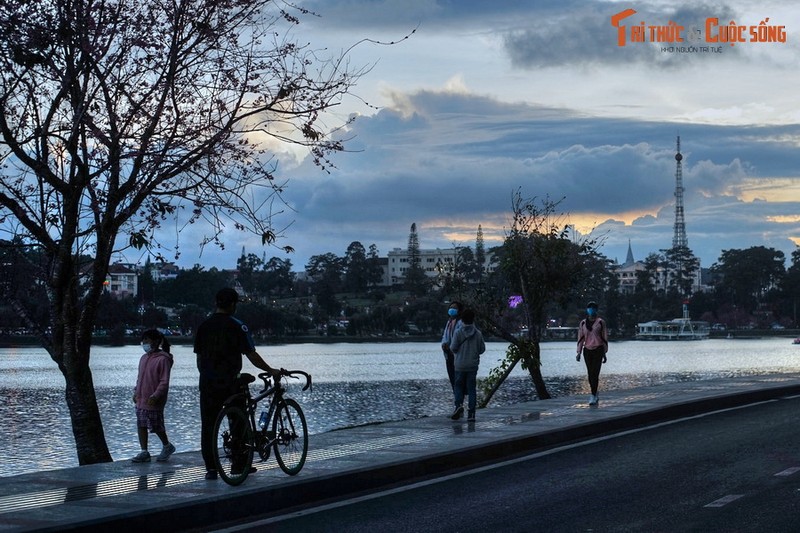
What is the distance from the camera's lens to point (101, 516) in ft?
30.6

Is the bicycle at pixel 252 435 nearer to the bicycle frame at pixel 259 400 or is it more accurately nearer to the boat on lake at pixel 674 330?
the bicycle frame at pixel 259 400

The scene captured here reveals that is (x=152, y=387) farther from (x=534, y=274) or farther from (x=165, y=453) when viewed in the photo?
(x=534, y=274)

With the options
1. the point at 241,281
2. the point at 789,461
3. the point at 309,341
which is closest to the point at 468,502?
the point at 789,461

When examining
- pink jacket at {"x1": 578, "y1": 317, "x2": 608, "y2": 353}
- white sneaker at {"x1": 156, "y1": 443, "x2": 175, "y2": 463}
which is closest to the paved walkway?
white sneaker at {"x1": 156, "y1": 443, "x2": 175, "y2": 463}

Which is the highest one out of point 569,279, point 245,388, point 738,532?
point 569,279

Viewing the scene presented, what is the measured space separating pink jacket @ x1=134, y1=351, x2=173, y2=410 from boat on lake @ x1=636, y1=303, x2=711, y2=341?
Answer: 170 metres

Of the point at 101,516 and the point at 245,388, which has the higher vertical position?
the point at 245,388

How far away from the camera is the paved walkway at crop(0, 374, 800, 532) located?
9.76m

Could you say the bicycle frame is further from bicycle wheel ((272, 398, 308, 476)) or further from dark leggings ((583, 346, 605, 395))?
dark leggings ((583, 346, 605, 395))

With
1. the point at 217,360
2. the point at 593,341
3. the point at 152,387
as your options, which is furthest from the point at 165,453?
the point at 593,341

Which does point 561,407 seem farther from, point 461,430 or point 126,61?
point 126,61

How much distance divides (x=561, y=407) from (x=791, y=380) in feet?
30.9

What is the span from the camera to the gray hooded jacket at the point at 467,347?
60.1 feet

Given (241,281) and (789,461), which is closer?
(789,461)
